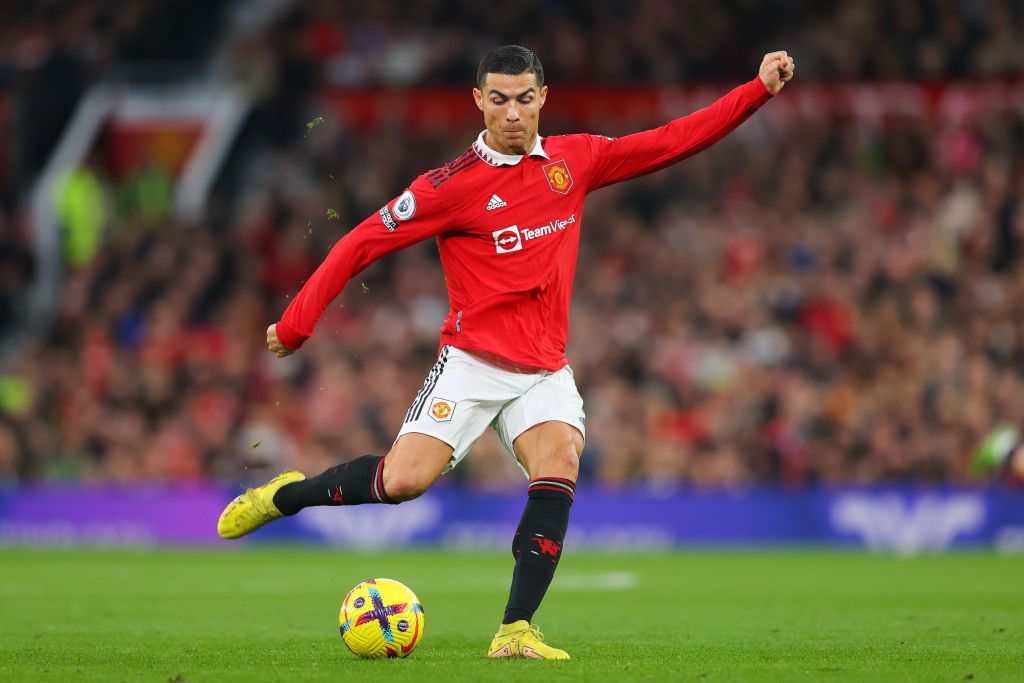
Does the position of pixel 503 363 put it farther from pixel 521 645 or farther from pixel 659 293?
pixel 659 293

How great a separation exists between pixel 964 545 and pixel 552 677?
12.2 metres

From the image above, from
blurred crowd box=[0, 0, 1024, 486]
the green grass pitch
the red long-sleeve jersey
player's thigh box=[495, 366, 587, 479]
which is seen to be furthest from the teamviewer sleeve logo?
blurred crowd box=[0, 0, 1024, 486]

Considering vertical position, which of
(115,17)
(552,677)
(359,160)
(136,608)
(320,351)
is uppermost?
(115,17)

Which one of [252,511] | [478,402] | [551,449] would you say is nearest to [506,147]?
[478,402]

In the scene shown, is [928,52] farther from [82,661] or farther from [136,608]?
[82,661]

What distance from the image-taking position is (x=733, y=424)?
60.5ft

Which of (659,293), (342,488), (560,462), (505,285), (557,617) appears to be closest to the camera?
(560,462)

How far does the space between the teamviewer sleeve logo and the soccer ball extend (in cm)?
164

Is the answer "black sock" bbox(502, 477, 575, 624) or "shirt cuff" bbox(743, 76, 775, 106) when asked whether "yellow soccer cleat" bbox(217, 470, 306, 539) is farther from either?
"shirt cuff" bbox(743, 76, 775, 106)

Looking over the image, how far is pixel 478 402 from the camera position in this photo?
7.36m

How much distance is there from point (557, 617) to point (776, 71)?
388 centimetres

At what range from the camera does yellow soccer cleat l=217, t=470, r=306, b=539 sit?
25.6 feet

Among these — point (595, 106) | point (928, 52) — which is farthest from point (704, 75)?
point (928, 52)

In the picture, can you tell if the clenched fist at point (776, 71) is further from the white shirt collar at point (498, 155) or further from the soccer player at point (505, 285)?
the white shirt collar at point (498, 155)
